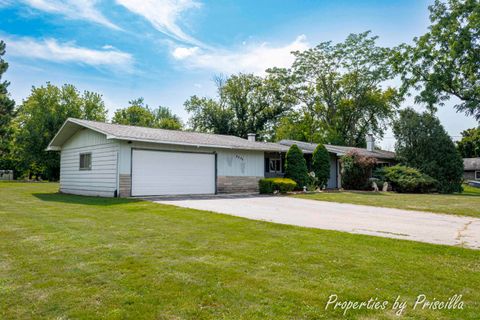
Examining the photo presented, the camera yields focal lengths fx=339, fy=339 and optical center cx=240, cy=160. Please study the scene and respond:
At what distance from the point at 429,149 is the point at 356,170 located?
→ 565 centimetres

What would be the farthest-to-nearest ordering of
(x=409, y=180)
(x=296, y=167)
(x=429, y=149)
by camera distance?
1. (x=429, y=149)
2. (x=409, y=180)
3. (x=296, y=167)

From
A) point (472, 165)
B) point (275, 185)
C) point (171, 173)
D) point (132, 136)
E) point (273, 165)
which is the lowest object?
point (275, 185)

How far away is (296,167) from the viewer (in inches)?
795

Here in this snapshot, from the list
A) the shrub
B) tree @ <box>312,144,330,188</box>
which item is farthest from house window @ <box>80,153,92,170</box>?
the shrub

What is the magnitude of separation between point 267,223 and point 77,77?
847 inches

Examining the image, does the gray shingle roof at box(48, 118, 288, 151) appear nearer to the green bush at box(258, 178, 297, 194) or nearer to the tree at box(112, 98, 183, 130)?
the green bush at box(258, 178, 297, 194)

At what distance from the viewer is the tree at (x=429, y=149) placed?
2306cm

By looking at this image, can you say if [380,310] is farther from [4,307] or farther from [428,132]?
[428,132]

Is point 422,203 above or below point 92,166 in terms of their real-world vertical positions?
below

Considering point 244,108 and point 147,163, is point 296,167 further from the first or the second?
point 244,108

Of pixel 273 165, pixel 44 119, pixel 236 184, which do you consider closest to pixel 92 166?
pixel 236 184

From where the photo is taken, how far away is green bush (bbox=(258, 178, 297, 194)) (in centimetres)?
1817

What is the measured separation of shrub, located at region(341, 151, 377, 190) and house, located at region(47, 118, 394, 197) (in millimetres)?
5782

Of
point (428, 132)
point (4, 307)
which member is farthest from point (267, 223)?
point (428, 132)
